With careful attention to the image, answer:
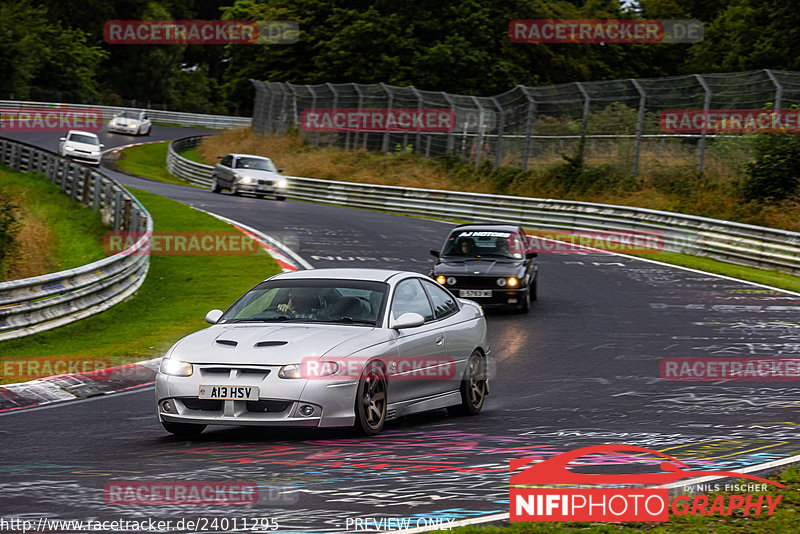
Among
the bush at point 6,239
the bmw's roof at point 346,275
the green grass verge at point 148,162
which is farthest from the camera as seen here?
the green grass verge at point 148,162

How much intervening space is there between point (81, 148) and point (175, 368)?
40.4 m

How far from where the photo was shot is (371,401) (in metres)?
8.81

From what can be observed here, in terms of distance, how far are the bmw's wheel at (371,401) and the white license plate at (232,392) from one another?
84 cm

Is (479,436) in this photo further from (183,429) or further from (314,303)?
(183,429)

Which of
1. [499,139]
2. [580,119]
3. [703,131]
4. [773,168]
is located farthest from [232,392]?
[499,139]

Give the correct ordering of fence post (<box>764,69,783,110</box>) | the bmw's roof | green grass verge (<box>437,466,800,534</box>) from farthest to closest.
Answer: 1. fence post (<box>764,69,783,110</box>)
2. the bmw's roof
3. green grass verge (<box>437,466,800,534</box>)

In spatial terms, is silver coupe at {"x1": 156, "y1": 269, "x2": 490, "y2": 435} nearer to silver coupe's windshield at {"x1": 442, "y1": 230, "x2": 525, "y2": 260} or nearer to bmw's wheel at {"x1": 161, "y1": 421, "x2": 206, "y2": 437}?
bmw's wheel at {"x1": 161, "y1": 421, "x2": 206, "y2": 437}

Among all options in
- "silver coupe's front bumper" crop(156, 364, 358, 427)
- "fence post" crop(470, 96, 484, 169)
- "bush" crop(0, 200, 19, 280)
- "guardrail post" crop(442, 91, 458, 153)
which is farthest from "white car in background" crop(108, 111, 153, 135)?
"silver coupe's front bumper" crop(156, 364, 358, 427)

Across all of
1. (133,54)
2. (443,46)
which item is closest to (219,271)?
(443,46)

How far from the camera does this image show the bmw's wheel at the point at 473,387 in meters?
10.4

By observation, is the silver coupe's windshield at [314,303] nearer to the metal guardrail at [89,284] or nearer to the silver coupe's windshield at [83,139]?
the metal guardrail at [89,284]

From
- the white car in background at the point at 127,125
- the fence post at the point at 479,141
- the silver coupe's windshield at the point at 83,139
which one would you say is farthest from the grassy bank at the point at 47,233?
the white car in background at the point at 127,125

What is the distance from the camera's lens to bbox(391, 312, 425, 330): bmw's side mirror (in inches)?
364

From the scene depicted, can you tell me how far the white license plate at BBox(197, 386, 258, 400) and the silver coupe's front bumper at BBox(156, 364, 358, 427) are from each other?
31mm
